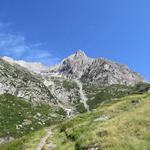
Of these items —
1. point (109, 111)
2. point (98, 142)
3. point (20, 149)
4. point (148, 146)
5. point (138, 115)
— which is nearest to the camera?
point (148, 146)

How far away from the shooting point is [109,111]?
77.2 m

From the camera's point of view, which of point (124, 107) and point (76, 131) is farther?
point (124, 107)

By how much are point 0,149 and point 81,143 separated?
24.2m

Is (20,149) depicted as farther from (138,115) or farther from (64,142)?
(138,115)

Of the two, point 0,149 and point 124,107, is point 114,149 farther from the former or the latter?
point 124,107

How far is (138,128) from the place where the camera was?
46.4m

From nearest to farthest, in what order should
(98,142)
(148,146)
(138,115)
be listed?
(148,146), (98,142), (138,115)

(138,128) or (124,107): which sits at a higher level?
(124,107)

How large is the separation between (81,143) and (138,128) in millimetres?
7603

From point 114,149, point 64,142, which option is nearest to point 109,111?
point 64,142

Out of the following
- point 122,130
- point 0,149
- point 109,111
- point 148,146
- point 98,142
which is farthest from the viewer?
point 109,111

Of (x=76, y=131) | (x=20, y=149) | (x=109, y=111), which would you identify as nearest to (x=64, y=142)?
(x=76, y=131)

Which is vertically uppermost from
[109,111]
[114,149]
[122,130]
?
[109,111]

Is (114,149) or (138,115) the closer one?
(114,149)
